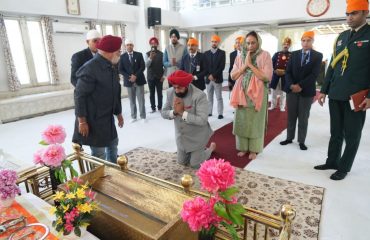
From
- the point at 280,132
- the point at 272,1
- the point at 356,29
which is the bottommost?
the point at 280,132

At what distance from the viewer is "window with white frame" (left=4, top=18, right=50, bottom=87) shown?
5355 millimetres

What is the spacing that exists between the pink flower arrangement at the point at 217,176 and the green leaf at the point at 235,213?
0.07 m

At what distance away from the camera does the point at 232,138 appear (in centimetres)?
352

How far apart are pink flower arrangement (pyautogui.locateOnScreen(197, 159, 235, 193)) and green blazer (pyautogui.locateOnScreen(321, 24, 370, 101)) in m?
1.80

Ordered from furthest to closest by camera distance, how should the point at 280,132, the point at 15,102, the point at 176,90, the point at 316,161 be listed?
the point at 15,102
the point at 280,132
the point at 316,161
the point at 176,90

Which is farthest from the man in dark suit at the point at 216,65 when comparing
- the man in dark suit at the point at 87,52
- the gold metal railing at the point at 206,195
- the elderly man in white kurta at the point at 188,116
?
the gold metal railing at the point at 206,195

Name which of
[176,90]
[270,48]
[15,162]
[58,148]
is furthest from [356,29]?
[270,48]

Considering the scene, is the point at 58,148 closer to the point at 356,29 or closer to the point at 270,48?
the point at 356,29

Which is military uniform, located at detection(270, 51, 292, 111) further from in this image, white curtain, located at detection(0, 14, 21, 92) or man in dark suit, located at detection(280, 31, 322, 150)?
white curtain, located at detection(0, 14, 21, 92)

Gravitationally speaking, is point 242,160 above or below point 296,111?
below

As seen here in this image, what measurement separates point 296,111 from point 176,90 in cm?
Result: 160

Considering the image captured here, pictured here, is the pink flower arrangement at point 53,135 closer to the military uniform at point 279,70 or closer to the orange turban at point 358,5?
the orange turban at point 358,5

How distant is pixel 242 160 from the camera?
282 cm

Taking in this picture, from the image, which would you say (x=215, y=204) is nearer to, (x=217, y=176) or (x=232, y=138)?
(x=217, y=176)
